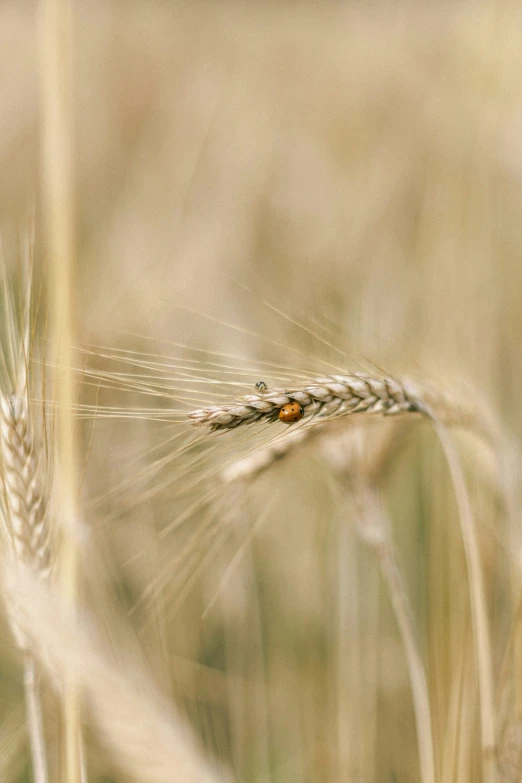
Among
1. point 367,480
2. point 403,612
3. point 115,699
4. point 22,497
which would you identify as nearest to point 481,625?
point 403,612

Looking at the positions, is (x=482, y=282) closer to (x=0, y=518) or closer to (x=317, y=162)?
(x=0, y=518)

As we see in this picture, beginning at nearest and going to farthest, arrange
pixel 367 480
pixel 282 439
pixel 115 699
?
pixel 115 699
pixel 282 439
pixel 367 480

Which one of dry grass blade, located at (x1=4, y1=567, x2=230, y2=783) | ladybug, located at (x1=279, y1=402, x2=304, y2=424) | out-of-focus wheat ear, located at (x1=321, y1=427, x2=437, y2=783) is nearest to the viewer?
dry grass blade, located at (x1=4, y1=567, x2=230, y2=783)

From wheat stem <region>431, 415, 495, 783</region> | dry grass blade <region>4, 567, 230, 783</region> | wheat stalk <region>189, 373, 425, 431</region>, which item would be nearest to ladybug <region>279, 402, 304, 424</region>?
wheat stalk <region>189, 373, 425, 431</region>

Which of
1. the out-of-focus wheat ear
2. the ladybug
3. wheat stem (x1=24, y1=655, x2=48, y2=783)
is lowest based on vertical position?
wheat stem (x1=24, y1=655, x2=48, y2=783)

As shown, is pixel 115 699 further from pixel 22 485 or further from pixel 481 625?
pixel 481 625

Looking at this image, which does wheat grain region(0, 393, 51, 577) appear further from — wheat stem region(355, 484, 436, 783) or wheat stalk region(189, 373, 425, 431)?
wheat stem region(355, 484, 436, 783)
